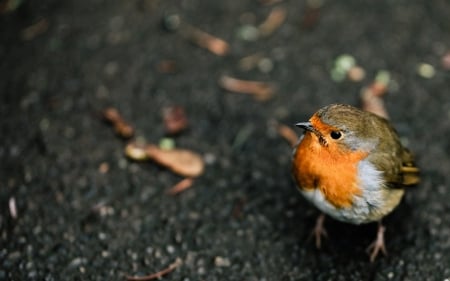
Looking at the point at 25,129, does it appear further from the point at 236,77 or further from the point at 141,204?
the point at 236,77

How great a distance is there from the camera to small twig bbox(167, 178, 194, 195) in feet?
13.1

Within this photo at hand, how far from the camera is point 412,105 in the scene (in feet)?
14.8

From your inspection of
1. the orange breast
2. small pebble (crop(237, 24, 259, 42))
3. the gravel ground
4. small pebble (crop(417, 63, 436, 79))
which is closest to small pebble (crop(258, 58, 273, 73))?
the gravel ground

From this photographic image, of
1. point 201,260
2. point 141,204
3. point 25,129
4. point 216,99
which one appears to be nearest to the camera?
point 201,260

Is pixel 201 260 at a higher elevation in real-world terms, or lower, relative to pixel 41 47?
lower

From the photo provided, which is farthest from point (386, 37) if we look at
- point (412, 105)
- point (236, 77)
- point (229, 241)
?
point (229, 241)

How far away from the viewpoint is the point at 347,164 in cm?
319

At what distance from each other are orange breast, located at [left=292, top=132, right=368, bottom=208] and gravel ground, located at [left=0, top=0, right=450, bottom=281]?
1.89 ft

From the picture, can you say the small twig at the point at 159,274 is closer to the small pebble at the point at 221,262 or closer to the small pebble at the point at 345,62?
the small pebble at the point at 221,262

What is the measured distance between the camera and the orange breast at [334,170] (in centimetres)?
318

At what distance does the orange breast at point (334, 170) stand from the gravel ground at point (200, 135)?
1.89 ft

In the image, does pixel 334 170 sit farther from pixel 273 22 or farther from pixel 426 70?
pixel 273 22

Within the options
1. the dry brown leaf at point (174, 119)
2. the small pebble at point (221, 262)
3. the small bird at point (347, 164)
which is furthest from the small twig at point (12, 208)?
the small bird at point (347, 164)

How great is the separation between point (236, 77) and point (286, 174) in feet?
3.42
